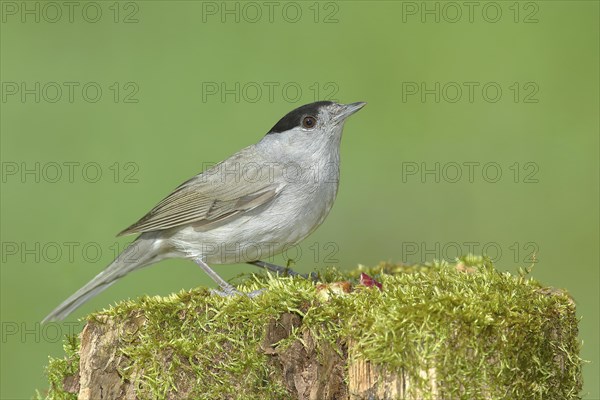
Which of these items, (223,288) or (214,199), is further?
(214,199)

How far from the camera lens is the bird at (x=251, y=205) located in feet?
19.6

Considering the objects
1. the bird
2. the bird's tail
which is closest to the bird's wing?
the bird

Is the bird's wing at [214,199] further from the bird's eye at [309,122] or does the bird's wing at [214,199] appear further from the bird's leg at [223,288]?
the bird's eye at [309,122]

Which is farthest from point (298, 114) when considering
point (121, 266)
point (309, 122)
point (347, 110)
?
point (121, 266)

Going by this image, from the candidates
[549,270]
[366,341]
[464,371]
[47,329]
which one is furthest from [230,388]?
[549,270]

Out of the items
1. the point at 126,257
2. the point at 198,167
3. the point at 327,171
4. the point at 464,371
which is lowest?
the point at 464,371

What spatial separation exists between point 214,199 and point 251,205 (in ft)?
1.33

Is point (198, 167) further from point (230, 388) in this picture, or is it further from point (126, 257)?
point (230, 388)

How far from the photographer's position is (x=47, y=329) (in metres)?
8.14

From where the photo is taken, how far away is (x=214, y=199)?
6.30m

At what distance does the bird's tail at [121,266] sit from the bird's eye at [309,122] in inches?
62.5

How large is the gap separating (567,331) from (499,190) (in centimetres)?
671

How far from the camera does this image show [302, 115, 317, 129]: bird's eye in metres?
6.47

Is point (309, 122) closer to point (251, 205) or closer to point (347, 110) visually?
point (347, 110)
